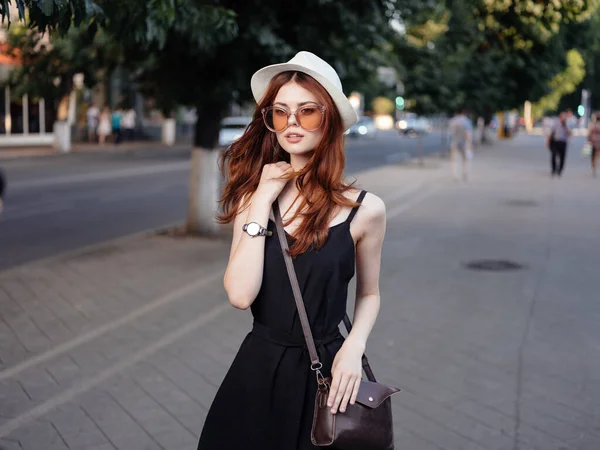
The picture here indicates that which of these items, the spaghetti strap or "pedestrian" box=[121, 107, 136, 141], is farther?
"pedestrian" box=[121, 107, 136, 141]

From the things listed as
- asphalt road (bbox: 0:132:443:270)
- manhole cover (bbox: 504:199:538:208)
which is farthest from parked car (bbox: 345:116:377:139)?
manhole cover (bbox: 504:199:538:208)

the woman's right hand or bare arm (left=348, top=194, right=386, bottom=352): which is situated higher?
the woman's right hand

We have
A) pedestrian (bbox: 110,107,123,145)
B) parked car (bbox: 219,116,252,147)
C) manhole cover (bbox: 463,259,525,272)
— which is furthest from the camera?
pedestrian (bbox: 110,107,123,145)

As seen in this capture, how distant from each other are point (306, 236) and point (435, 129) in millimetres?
88325

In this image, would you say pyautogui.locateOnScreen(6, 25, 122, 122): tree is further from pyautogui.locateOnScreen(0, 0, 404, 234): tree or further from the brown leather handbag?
the brown leather handbag

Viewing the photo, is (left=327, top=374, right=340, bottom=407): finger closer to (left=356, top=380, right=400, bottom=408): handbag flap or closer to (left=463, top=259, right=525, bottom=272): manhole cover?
(left=356, top=380, right=400, bottom=408): handbag flap

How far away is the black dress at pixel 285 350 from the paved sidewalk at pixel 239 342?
6.69ft

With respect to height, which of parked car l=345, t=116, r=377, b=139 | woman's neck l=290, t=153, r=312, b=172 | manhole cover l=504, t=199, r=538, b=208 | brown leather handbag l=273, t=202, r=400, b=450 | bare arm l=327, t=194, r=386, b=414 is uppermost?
woman's neck l=290, t=153, r=312, b=172

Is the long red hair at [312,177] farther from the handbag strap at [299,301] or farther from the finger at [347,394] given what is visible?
the finger at [347,394]

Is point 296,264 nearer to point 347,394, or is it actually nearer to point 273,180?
point 273,180

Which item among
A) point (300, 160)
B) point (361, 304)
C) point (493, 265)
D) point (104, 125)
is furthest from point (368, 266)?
point (104, 125)

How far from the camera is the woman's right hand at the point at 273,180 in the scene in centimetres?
262

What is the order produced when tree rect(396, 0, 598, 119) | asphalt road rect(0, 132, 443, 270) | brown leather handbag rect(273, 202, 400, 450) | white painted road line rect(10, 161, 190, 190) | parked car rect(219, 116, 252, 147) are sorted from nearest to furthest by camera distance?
brown leather handbag rect(273, 202, 400, 450)
tree rect(396, 0, 598, 119)
asphalt road rect(0, 132, 443, 270)
white painted road line rect(10, 161, 190, 190)
parked car rect(219, 116, 252, 147)

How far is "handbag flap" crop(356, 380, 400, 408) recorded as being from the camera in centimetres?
253
